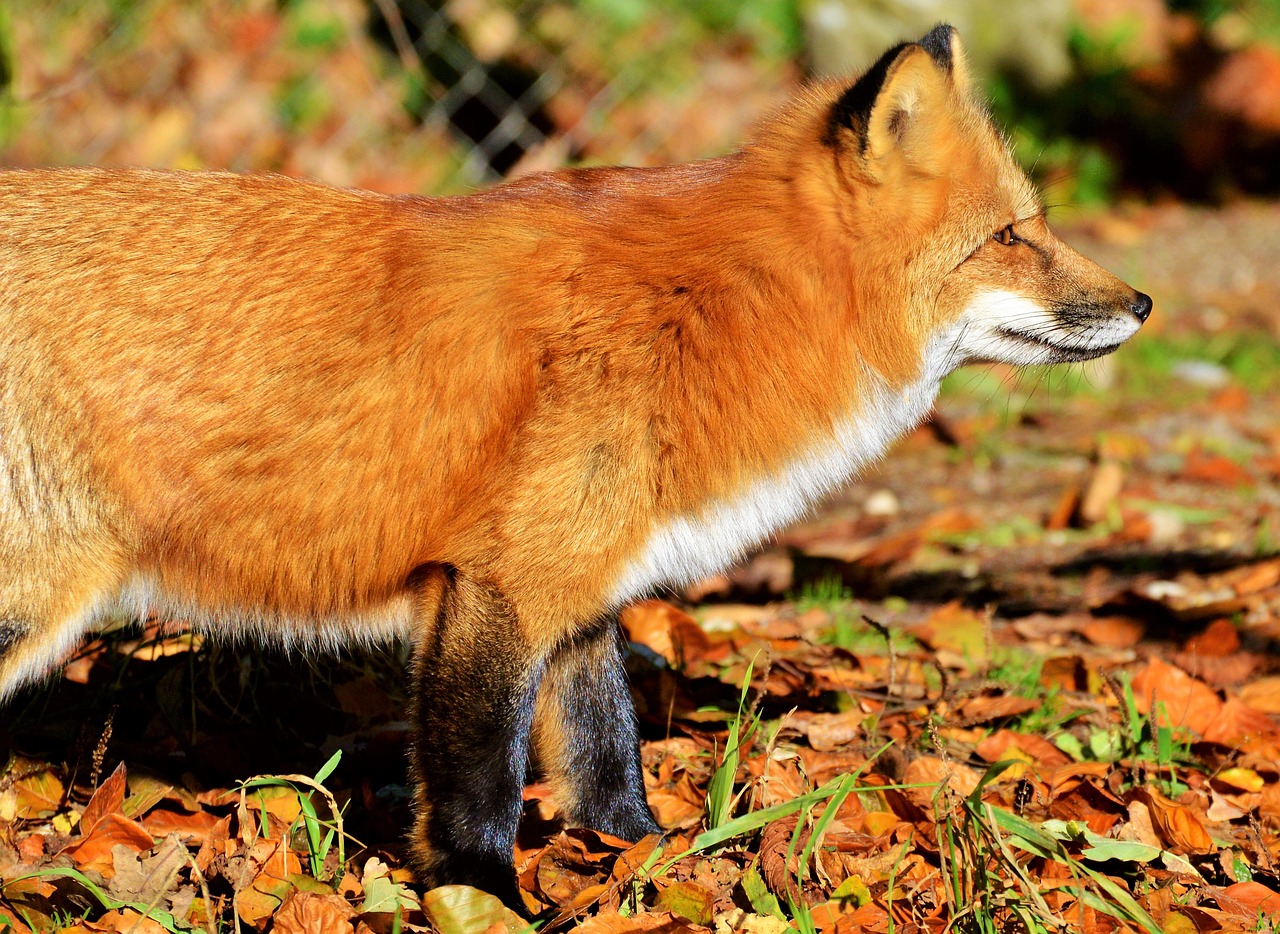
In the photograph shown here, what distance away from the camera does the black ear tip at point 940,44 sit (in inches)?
141

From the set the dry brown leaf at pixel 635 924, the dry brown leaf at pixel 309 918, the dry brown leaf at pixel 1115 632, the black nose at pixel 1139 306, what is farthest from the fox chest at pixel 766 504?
the dry brown leaf at pixel 1115 632

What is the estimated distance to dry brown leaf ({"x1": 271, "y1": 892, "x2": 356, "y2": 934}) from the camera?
3002mm

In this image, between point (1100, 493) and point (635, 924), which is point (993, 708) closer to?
point (635, 924)

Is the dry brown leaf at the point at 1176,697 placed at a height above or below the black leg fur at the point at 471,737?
below

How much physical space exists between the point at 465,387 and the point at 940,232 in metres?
1.28

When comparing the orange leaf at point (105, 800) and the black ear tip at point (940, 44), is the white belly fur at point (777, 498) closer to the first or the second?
the black ear tip at point (940, 44)

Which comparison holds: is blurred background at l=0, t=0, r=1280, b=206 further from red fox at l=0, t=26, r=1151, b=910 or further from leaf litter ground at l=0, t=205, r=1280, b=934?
red fox at l=0, t=26, r=1151, b=910

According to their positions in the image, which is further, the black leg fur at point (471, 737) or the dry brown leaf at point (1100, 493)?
the dry brown leaf at point (1100, 493)

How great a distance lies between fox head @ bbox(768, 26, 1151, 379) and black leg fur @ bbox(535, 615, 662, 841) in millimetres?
1165

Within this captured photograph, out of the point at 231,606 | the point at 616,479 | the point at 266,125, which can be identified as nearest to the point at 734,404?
the point at 616,479

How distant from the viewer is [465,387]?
3.18m

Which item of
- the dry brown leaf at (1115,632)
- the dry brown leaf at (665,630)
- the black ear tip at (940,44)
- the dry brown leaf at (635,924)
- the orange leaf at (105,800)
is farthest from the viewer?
the dry brown leaf at (1115,632)

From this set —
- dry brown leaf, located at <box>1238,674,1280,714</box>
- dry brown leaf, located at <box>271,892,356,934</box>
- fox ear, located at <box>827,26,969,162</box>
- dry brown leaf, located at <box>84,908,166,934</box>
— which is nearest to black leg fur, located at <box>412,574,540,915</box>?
dry brown leaf, located at <box>271,892,356,934</box>

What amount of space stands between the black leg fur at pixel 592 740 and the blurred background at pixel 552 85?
564cm
